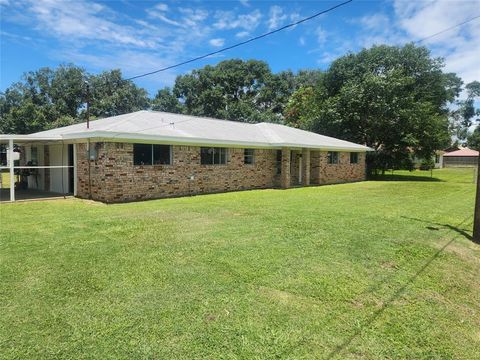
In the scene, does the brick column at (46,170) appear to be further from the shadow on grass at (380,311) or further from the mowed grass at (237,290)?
the shadow on grass at (380,311)

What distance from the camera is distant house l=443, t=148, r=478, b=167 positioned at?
2186 inches

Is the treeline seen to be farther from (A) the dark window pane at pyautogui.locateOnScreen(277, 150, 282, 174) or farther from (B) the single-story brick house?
(A) the dark window pane at pyautogui.locateOnScreen(277, 150, 282, 174)

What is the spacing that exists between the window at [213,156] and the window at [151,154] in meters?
1.77

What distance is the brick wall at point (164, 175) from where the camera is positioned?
12.2m

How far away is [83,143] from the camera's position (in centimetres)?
1311

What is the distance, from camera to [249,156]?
58.6 feet

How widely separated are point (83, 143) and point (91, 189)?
180cm

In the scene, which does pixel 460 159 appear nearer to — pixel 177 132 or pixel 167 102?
pixel 167 102

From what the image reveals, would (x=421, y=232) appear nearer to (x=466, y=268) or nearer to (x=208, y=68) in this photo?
(x=466, y=268)

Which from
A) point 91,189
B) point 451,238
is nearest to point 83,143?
point 91,189

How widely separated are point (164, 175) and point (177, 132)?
6.76ft

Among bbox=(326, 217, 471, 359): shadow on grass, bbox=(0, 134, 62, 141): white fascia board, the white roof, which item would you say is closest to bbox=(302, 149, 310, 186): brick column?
the white roof

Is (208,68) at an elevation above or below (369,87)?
above

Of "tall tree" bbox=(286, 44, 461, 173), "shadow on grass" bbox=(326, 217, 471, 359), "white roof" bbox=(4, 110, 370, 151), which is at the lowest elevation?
"shadow on grass" bbox=(326, 217, 471, 359)
